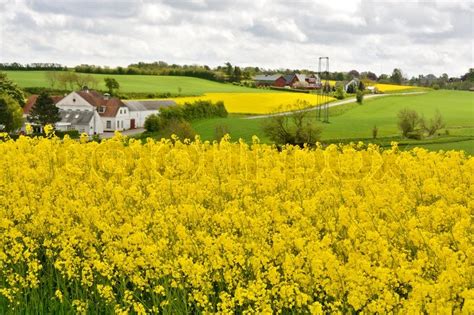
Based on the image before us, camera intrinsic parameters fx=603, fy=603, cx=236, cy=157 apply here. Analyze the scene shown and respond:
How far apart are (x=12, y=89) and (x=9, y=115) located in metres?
10.8

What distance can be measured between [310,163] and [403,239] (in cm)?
555

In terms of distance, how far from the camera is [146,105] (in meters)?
45.7

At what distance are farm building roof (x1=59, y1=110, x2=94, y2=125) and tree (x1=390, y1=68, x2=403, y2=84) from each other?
4314cm

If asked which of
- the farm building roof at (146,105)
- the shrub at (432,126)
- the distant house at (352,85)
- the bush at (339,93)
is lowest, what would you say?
the shrub at (432,126)

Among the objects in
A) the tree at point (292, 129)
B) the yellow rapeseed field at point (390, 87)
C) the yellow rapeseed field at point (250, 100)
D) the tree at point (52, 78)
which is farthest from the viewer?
the yellow rapeseed field at point (390, 87)

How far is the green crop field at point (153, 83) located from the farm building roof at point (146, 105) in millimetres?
6492

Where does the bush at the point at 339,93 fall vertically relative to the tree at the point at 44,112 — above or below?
above

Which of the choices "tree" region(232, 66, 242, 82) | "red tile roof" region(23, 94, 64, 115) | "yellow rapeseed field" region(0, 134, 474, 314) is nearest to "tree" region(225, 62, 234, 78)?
"tree" region(232, 66, 242, 82)

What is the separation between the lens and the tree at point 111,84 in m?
54.2

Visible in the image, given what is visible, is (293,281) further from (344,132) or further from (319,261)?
(344,132)

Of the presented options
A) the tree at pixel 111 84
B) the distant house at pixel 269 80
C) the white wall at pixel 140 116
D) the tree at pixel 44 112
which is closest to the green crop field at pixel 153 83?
the tree at pixel 111 84

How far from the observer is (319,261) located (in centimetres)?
705

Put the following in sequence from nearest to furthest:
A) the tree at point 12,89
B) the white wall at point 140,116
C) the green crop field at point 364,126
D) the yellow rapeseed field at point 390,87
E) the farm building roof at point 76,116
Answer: the green crop field at point 364,126, the white wall at point 140,116, the farm building roof at point 76,116, the tree at point 12,89, the yellow rapeseed field at point 390,87

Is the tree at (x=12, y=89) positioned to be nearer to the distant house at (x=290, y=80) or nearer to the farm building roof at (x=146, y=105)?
the farm building roof at (x=146, y=105)
